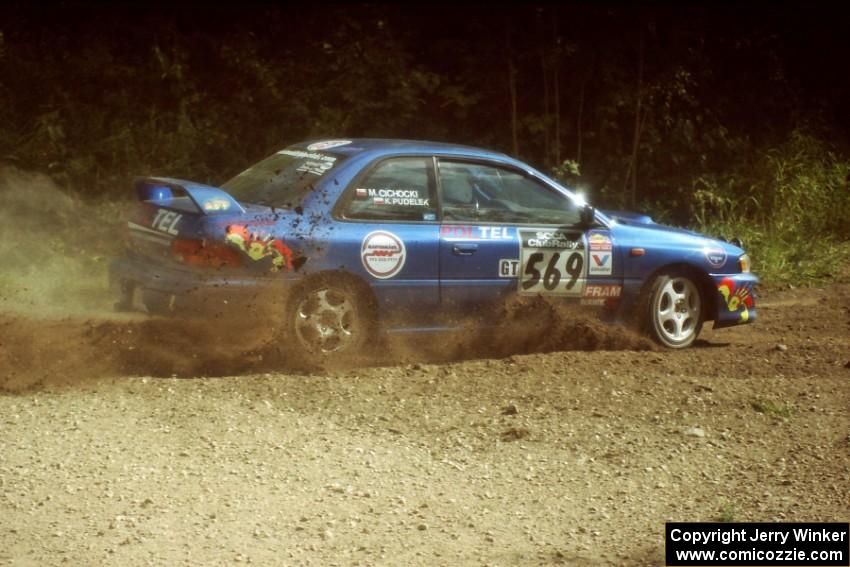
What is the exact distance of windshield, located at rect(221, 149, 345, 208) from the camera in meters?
8.27

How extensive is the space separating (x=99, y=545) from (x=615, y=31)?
11.2 metres

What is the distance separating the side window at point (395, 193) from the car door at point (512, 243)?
0.37 ft

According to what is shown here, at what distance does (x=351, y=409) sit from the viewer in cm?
706

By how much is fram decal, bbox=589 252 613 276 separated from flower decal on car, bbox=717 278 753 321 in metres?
1.04

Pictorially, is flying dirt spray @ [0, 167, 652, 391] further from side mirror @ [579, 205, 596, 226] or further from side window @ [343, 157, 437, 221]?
side window @ [343, 157, 437, 221]

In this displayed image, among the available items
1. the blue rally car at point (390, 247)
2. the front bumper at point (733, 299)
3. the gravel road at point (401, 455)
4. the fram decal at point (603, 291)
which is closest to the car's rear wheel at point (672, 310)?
the blue rally car at point (390, 247)

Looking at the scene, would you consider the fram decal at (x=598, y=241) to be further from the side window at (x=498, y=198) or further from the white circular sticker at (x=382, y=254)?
the white circular sticker at (x=382, y=254)

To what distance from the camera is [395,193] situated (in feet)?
27.7

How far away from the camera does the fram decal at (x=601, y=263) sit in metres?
9.09

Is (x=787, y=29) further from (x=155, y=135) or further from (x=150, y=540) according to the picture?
(x=150, y=540)

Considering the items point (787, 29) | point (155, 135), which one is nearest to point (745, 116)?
point (787, 29)

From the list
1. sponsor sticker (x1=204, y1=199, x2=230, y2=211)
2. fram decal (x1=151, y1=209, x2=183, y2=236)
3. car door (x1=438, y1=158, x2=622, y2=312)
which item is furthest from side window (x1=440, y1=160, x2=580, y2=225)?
fram decal (x1=151, y1=209, x2=183, y2=236)

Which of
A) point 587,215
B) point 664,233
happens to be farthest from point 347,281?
point 664,233

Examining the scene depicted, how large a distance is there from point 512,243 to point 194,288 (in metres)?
2.28
